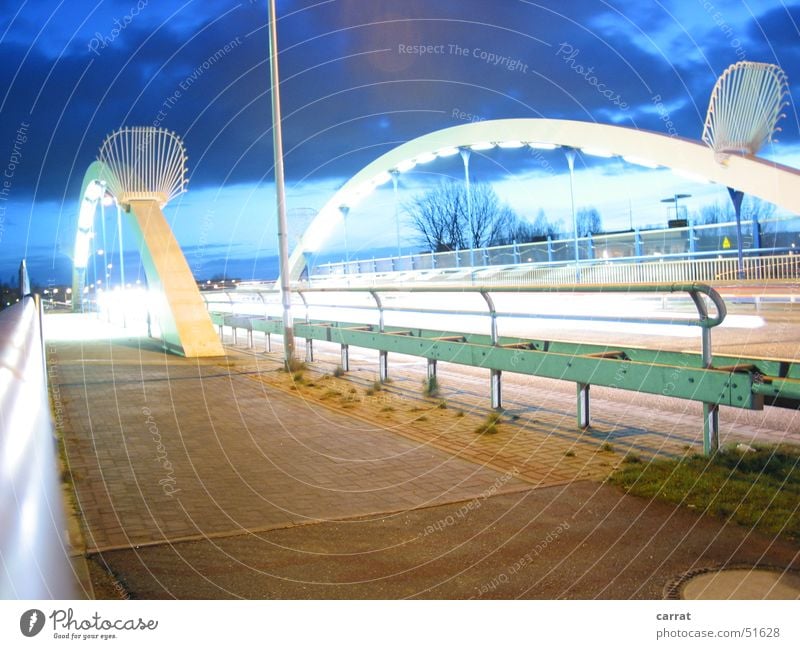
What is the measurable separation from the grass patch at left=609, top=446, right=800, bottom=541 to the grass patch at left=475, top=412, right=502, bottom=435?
5.32 ft

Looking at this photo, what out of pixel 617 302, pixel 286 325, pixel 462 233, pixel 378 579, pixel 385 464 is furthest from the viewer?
pixel 462 233

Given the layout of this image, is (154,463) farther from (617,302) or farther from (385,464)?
(617,302)

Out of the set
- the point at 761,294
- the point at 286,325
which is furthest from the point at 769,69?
the point at 286,325

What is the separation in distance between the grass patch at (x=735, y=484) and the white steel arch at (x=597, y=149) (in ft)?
68.3

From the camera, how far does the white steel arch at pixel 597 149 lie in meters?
25.2

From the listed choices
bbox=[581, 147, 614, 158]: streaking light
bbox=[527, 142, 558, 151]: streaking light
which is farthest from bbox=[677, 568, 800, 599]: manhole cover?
bbox=[527, 142, 558, 151]: streaking light

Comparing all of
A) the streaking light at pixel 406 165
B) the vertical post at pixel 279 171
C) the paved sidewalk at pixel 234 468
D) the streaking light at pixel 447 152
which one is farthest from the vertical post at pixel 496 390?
the streaking light at pixel 406 165

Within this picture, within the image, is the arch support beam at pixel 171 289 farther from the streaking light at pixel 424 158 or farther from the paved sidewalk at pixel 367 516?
the streaking light at pixel 424 158

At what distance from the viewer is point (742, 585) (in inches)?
138

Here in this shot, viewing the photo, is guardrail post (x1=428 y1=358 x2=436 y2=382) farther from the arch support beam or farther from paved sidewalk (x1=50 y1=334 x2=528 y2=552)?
the arch support beam

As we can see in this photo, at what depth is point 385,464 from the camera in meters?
6.07

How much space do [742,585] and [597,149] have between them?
97.1 ft
